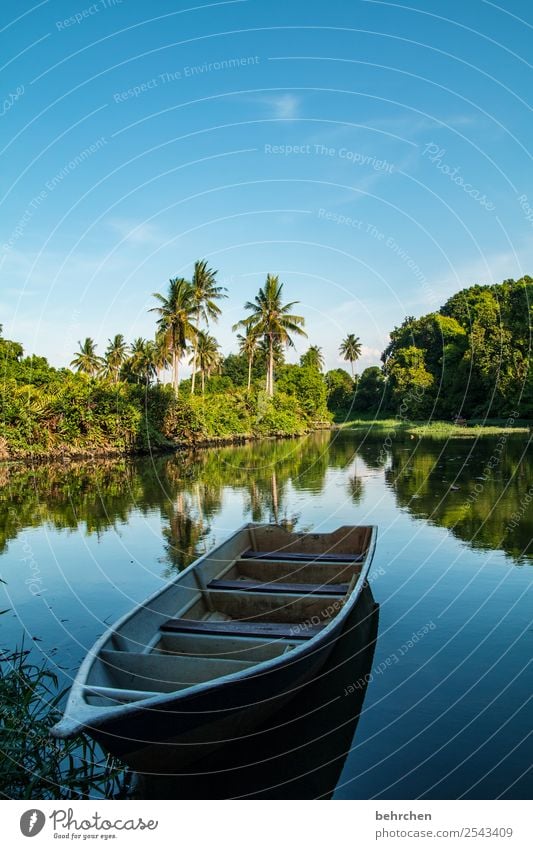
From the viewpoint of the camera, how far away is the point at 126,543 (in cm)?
1322

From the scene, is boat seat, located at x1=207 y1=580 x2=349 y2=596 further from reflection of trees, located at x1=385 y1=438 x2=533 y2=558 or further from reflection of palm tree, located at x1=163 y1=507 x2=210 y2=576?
reflection of trees, located at x1=385 y1=438 x2=533 y2=558

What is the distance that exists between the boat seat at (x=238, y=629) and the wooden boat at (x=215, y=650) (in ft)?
0.03

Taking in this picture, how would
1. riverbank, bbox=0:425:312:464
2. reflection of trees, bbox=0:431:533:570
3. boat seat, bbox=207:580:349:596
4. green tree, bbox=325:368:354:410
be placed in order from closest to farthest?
boat seat, bbox=207:580:349:596 < reflection of trees, bbox=0:431:533:570 < riverbank, bbox=0:425:312:464 < green tree, bbox=325:368:354:410

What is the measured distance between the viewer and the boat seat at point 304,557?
8750 mm

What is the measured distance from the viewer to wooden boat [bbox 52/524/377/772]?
4082 millimetres

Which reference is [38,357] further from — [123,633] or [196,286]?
[123,633]

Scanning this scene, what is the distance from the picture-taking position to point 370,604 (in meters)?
8.66

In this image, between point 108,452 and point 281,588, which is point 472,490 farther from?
point 108,452

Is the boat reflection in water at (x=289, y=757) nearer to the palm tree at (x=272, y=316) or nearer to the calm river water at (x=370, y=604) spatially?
the calm river water at (x=370, y=604)

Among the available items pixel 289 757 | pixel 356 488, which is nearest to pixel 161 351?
pixel 356 488

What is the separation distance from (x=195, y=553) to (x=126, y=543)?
194cm

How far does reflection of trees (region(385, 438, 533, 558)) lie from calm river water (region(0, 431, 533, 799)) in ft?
0.28

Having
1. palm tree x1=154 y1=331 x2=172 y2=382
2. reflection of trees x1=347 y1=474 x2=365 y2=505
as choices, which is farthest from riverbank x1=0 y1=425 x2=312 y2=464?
reflection of trees x1=347 y1=474 x2=365 y2=505

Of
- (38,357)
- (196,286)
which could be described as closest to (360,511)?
(196,286)
